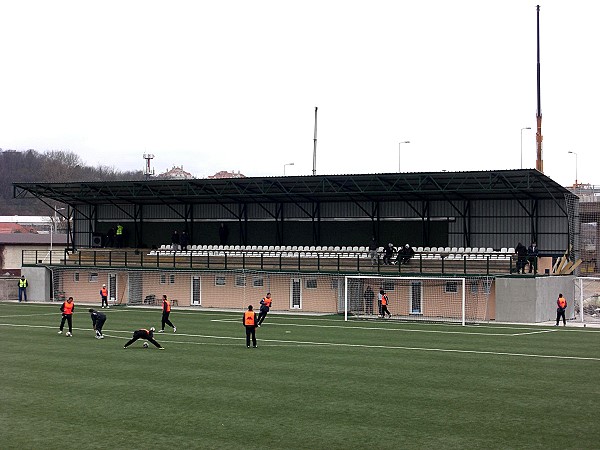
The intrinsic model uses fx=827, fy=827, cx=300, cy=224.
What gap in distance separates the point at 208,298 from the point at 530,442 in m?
41.0

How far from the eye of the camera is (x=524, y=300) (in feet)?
143

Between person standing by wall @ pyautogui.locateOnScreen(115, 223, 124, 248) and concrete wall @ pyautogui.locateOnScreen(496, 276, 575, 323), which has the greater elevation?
person standing by wall @ pyautogui.locateOnScreen(115, 223, 124, 248)

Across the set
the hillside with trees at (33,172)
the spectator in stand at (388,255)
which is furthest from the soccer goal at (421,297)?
the hillside with trees at (33,172)

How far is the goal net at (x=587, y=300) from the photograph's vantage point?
44.5 m

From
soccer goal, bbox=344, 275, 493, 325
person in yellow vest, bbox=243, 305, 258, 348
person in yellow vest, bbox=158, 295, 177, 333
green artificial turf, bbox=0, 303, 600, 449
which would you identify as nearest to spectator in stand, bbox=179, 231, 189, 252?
soccer goal, bbox=344, 275, 493, 325

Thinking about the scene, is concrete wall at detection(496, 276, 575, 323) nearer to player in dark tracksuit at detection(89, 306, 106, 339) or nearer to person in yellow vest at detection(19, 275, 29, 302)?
player in dark tracksuit at detection(89, 306, 106, 339)

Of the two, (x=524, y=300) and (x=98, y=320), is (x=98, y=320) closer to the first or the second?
(x=98, y=320)

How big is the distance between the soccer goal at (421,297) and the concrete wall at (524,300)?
946 mm

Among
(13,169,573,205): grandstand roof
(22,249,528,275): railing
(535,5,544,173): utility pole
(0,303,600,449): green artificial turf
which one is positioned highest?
(535,5,544,173): utility pole

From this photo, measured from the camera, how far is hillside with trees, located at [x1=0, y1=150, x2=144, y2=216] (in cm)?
15062

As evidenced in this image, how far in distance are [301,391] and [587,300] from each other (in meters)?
42.8

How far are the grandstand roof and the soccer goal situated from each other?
7026mm

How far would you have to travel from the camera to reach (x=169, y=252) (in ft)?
208

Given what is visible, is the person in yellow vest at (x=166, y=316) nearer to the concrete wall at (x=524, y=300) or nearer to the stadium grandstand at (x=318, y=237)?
the stadium grandstand at (x=318, y=237)
